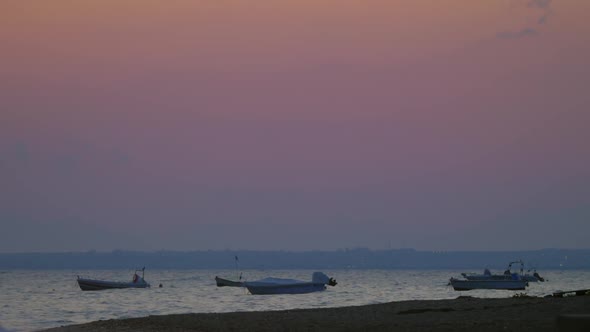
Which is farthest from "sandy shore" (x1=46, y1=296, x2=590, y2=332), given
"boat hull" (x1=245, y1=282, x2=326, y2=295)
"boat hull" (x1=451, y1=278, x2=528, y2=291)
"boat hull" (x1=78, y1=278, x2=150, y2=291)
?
"boat hull" (x1=78, y1=278, x2=150, y2=291)

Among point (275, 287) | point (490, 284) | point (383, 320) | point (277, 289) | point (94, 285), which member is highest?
point (94, 285)

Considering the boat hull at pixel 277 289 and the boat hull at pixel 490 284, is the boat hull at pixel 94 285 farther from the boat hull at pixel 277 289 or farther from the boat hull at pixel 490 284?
the boat hull at pixel 490 284

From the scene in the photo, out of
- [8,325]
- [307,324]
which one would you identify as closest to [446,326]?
[307,324]

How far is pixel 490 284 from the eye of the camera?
98250 mm

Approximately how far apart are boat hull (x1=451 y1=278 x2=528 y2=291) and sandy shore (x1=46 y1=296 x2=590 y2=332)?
193 feet

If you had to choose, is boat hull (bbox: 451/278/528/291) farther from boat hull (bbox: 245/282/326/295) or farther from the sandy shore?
the sandy shore

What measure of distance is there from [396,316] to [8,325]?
86.7ft

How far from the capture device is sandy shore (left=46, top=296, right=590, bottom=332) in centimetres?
2856

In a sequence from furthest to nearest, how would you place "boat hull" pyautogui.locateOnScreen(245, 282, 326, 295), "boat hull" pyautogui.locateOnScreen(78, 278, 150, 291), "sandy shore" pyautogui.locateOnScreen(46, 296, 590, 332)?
"boat hull" pyautogui.locateOnScreen(78, 278, 150, 291)
"boat hull" pyautogui.locateOnScreen(245, 282, 326, 295)
"sandy shore" pyautogui.locateOnScreen(46, 296, 590, 332)

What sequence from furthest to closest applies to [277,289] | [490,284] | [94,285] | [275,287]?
1. [94,285]
2. [490,284]
3. [275,287]
4. [277,289]

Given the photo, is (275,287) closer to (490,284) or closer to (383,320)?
(490,284)

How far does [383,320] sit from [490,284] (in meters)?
68.7

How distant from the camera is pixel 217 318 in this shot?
3556 cm

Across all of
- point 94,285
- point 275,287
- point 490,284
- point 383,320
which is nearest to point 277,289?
point 275,287
